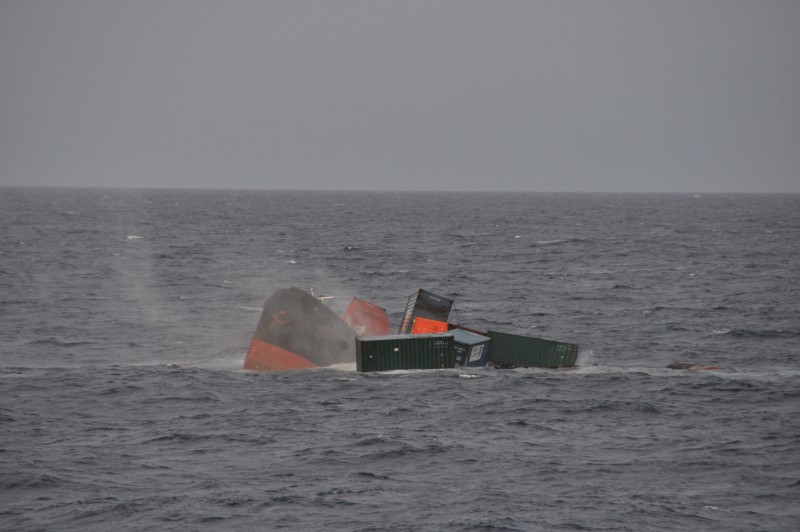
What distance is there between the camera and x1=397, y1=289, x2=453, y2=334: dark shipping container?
68625 millimetres

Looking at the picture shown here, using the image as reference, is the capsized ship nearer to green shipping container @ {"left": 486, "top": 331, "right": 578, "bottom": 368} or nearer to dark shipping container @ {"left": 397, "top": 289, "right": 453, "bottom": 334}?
dark shipping container @ {"left": 397, "top": 289, "right": 453, "bottom": 334}

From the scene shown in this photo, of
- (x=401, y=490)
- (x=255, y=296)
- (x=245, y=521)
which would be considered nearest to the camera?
(x=245, y=521)

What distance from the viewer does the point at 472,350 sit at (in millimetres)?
62656

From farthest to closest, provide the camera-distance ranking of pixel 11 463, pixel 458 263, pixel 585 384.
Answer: pixel 458 263
pixel 585 384
pixel 11 463

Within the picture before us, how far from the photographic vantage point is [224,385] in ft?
191

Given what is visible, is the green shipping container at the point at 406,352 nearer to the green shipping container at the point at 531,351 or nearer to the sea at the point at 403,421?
the sea at the point at 403,421

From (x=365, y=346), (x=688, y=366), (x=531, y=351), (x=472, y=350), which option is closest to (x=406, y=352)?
(x=365, y=346)

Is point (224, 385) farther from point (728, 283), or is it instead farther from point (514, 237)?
point (514, 237)

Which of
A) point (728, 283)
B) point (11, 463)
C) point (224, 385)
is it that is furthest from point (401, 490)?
point (728, 283)

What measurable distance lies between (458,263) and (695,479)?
314ft

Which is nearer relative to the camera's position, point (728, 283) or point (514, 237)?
point (728, 283)

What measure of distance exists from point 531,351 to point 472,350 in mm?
4144

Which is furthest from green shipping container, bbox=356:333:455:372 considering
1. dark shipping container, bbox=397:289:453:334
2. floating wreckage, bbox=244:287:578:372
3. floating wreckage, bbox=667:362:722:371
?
floating wreckage, bbox=667:362:722:371

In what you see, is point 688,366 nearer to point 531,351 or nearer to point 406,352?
point 531,351
